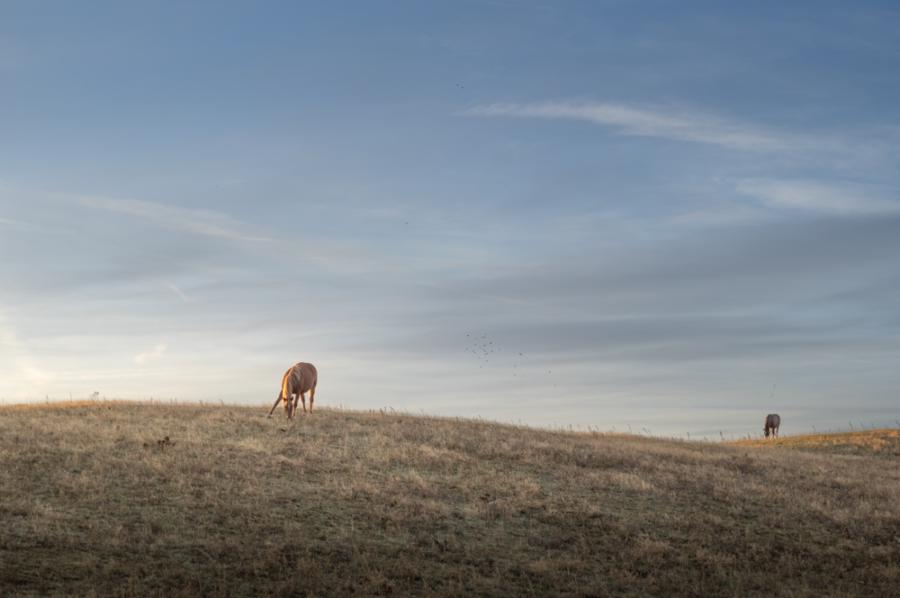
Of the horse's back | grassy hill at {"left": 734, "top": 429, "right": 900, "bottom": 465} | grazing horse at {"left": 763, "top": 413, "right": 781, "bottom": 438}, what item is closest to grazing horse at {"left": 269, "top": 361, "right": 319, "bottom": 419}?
the horse's back

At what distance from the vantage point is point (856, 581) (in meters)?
18.7

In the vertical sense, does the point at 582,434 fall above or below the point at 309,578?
above

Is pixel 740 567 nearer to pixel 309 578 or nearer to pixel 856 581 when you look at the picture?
pixel 856 581

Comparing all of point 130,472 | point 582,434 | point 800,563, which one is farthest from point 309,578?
→ point 582,434

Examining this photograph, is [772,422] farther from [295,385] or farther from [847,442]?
[295,385]

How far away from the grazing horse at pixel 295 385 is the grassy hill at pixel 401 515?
1979 mm

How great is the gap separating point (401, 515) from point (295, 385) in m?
16.4

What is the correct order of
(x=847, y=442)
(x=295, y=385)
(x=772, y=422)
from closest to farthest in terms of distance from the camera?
(x=295, y=385)
(x=847, y=442)
(x=772, y=422)

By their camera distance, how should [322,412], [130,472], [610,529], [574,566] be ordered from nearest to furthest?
1. [574,566]
2. [610,529]
3. [130,472]
4. [322,412]

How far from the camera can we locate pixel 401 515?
21.0m

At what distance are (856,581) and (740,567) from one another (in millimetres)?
2423

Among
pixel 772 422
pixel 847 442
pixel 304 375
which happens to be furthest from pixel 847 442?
pixel 304 375

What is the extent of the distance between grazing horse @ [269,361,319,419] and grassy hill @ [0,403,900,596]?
1.98 meters

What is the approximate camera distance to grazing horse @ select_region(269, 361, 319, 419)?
116ft
